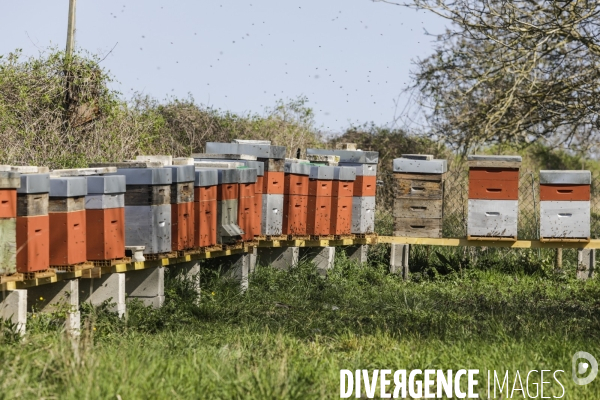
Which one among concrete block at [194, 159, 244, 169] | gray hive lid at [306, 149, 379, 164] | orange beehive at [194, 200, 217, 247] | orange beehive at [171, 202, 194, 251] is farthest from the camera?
gray hive lid at [306, 149, 379, 164]

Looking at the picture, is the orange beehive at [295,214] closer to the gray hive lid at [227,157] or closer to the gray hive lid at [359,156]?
the gray hive lid at [227,157]

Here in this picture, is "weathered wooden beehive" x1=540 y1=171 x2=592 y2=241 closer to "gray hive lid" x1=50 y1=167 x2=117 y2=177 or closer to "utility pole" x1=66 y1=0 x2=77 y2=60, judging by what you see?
"gray hive lid" x1=50 y1=167 x2=117 y2=177

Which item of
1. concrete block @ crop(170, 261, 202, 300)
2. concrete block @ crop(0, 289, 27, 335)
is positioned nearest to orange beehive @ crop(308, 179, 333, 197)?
concrete block @ crop(170, 261, 202, 300)

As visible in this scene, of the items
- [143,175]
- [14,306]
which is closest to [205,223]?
[143,175]

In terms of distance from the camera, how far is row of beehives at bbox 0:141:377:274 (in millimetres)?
7309

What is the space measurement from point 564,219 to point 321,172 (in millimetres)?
3108

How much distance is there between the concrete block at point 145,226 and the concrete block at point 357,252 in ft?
14.8

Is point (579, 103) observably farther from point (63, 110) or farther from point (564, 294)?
point (63, 110)

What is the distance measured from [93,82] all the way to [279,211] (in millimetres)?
6377

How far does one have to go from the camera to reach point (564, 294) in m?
11.1

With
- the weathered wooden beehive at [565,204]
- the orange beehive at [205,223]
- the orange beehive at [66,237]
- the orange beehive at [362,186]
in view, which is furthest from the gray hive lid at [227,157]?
the weathered wooden beehive at [565,204]

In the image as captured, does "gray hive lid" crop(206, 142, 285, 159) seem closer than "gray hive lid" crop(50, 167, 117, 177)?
No

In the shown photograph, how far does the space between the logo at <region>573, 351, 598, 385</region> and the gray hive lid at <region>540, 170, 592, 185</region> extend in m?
5.30

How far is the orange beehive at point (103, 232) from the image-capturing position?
8.06 m
